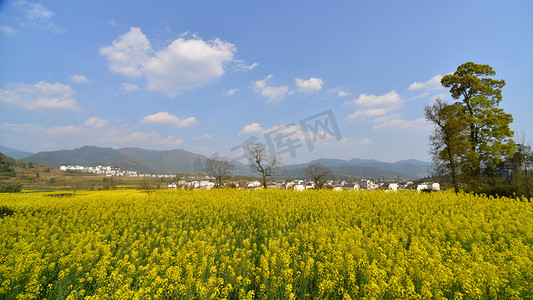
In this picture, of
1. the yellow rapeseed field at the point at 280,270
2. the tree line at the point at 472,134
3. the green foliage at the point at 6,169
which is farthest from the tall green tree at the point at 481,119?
the green foliage at the point at 6,169

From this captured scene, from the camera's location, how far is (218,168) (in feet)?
210

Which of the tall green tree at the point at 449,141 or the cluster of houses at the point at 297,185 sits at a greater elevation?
the tall green tree at the point at 449,141

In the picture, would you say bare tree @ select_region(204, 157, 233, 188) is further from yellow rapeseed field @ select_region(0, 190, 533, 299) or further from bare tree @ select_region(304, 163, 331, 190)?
yellow rapeseed field @ select_region(0, 190, 533, 299)

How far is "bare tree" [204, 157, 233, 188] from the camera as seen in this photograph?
6369cm

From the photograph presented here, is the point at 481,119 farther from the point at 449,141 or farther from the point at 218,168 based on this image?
the point at 218,168

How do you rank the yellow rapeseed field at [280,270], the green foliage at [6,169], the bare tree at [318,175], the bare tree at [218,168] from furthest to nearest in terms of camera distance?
the bare tree at [218,168] < the green foliage at [6,169] < the bare tree at [318,175] < the yellow rapeseed field at [280,270]

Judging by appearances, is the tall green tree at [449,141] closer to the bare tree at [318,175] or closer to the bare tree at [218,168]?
the bare tree at [318,175]

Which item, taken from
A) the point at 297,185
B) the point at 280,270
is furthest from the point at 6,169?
the point at 297,185

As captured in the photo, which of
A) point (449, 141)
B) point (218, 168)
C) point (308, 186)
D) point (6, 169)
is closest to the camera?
point (449, 141)

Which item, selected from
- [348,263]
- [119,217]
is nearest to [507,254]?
[348,263]

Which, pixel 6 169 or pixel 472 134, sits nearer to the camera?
pixel 472 134

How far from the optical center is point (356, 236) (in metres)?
6.57

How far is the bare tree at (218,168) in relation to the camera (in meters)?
63.7

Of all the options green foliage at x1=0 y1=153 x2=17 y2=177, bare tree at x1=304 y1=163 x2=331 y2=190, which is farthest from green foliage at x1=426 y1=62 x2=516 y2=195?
green foliage at x1=0 y1=153 x2=17 y2=177
